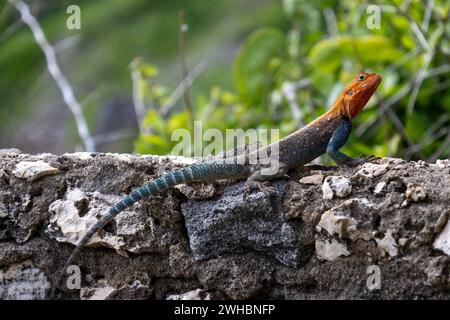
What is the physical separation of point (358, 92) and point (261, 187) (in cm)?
86

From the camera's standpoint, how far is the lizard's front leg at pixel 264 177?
2734 millimetres

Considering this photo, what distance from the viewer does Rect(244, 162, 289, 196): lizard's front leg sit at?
2734mm

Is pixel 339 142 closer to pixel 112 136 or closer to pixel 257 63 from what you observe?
pixel 257 63

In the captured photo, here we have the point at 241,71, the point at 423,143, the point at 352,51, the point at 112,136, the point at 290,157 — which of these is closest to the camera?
the point at 290,157

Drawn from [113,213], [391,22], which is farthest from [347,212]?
[391,22]

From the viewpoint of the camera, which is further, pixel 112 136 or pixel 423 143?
pixel 112 136

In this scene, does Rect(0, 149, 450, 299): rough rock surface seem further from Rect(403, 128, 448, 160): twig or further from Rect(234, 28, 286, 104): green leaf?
Rect(234, 28, 286, 104): green leaf

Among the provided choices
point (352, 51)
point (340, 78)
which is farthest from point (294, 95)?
point (352, 51)

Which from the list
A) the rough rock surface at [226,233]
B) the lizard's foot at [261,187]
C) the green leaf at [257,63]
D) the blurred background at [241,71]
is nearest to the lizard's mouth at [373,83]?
the rough rock surface at [226,233]

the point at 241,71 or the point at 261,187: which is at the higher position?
the point at 241,71

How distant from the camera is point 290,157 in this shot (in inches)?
121

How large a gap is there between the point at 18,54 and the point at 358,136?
6.67 metres
